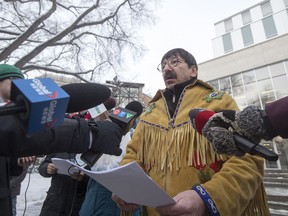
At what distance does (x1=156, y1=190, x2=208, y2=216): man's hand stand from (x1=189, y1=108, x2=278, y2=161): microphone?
0.33 meters

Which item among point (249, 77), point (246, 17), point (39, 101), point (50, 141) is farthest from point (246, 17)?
point (39, 101)

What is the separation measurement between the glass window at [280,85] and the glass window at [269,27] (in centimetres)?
731

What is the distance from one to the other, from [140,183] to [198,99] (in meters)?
0.90

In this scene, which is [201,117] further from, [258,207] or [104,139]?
[258,207]

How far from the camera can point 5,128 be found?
2.71ft

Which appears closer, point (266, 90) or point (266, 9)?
point (266, 90)

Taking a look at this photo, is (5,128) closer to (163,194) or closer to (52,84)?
(52,84)

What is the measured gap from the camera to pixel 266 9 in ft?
73.9

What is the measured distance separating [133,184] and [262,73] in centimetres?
1828

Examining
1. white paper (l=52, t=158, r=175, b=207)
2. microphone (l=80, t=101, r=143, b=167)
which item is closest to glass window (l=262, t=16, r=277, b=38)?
microphone (l=80, t=101, r=143, b=167)

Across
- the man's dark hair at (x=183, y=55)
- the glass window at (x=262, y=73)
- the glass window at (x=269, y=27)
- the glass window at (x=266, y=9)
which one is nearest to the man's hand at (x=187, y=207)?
the man's dark hair at (x=183, y=55)

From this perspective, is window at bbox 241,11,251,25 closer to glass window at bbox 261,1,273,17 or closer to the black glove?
glass window at bbox 261,1,273,17

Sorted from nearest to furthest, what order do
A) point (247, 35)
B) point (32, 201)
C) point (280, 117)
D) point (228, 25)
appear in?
point (280, 117) < point (32, 201) < point (247, 35) < point (228, 25)

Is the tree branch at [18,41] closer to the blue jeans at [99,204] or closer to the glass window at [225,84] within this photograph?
the blue jeans at [99,204]
